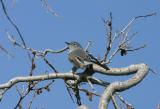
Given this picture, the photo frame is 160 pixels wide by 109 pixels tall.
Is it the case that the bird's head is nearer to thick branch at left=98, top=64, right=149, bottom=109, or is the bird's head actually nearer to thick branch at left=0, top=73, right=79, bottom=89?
thick branch at left=0, top=73, right=79, bottom=89

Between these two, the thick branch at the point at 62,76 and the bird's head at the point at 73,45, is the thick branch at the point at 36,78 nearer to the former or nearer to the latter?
→ the thick branch at the point at 62,76

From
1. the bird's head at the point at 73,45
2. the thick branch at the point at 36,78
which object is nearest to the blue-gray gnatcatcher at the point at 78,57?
the bird's head at the point at 73,45

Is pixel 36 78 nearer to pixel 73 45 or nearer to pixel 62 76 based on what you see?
pixel 62 76

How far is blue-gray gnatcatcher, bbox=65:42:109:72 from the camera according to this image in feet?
17.5

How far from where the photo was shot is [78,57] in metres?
5.73

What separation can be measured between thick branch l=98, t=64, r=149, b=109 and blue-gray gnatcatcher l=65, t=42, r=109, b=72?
42cm

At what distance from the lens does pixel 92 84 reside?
490 cm

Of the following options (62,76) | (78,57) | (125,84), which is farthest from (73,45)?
(125,84)

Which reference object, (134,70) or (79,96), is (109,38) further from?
(134,70)

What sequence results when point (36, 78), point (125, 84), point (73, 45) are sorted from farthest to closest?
1. point (73, 45)
2. point (36, 78)
3. point (125, 84)

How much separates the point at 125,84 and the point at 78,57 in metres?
1.52

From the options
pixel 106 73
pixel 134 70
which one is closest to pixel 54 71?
pixel 106 73

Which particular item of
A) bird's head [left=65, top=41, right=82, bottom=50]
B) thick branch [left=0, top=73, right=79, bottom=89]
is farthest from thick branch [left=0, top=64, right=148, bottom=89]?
bird's head [left=65, top=41, right=82, bottom=50]

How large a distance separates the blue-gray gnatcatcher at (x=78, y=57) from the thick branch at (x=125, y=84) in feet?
1.37
